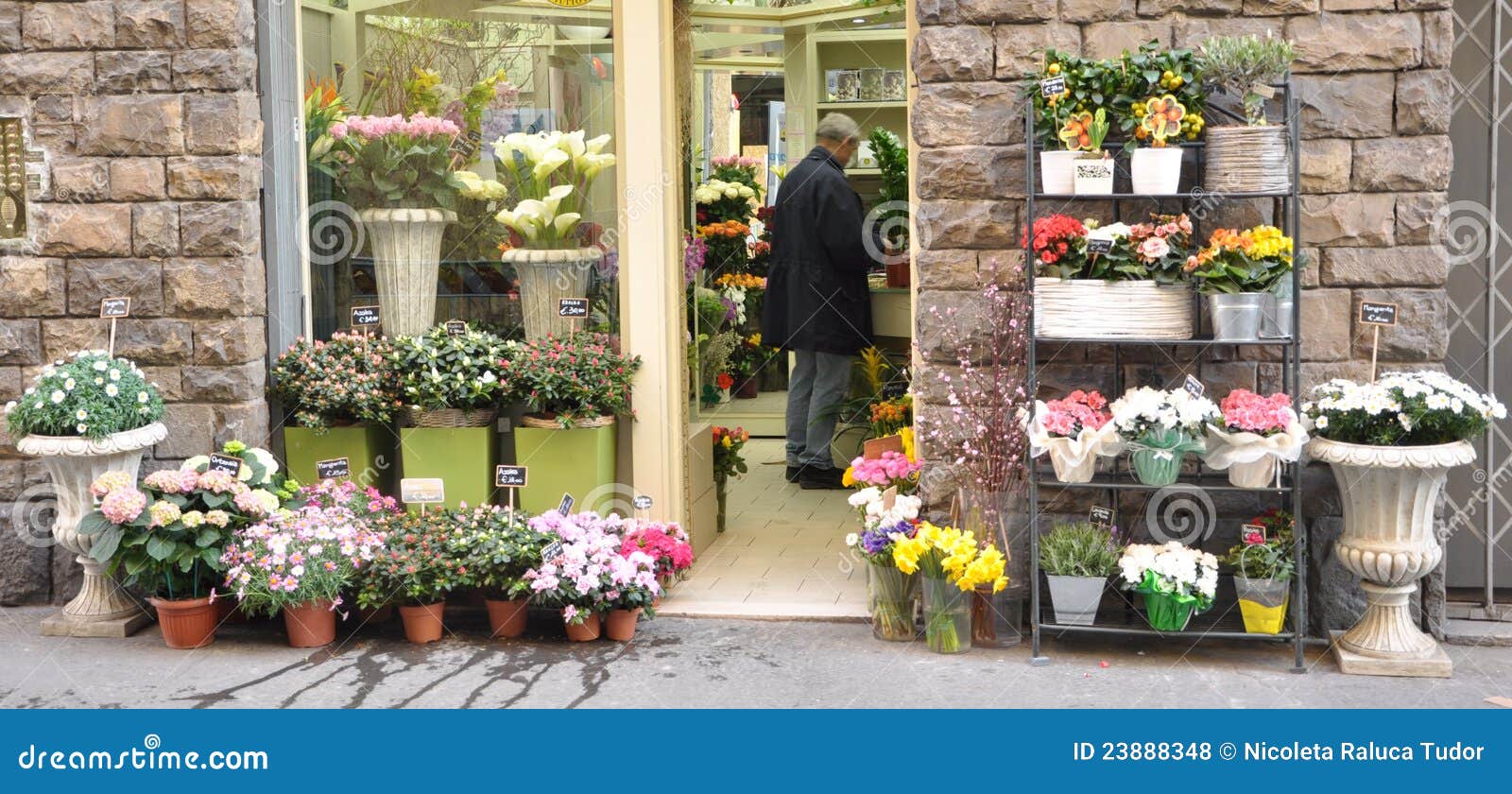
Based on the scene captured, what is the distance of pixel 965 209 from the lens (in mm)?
5969

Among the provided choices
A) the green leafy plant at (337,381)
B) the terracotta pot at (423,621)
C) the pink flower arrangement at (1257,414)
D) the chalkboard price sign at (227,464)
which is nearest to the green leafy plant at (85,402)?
the chalkboard price sign at (227,464)

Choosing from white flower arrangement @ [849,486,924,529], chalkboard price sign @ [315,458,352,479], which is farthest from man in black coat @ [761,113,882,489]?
chalkboard price sign @ [315,458,352,479]

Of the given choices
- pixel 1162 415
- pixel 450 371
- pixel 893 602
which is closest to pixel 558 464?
pixel 450 371

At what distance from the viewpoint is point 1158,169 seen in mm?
5504

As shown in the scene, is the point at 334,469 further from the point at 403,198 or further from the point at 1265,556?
the point at 1265,556

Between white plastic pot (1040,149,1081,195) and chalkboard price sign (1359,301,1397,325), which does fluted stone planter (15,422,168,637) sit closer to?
white plastic pot (1040,149,1081,195)

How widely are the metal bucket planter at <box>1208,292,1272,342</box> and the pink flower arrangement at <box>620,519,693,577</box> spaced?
7.31ft

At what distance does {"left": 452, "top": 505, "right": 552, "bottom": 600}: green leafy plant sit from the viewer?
233 inches


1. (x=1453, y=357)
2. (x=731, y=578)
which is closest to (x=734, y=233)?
(x=731, y=578)

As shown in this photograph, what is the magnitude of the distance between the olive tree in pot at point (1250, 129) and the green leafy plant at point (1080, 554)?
134 centimetres

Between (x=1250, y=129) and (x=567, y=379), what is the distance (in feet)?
9.27

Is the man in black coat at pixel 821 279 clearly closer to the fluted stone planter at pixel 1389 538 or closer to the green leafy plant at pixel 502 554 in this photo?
the green leafy plant at pixel 502 554

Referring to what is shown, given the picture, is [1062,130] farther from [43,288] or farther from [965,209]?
[43,288]

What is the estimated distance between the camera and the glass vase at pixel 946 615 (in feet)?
19.0
